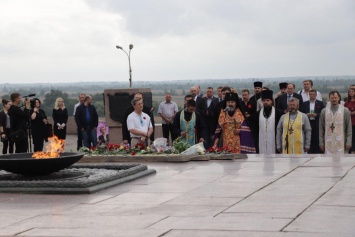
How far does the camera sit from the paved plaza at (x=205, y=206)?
9.33 m

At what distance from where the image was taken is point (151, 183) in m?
13.5

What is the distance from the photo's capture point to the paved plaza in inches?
A: 367

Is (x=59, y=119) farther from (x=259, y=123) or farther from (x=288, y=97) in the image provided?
(x=259, y=123)

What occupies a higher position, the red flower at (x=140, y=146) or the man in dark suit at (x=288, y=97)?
the man in dark suit at (x=288, y=97)

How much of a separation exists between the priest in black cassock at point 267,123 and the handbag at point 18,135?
5.42 meters

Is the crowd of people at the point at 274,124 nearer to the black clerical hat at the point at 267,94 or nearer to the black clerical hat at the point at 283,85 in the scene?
the black clerical hat at the point at 267,94

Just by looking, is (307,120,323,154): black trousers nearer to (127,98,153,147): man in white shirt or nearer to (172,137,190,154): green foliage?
(172,137,190,154): green foliage

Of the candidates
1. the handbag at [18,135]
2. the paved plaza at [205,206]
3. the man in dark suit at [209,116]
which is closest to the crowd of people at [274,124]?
the man in dark suit at [209,116]

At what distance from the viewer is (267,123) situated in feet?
62.7

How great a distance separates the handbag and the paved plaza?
6.81 meters

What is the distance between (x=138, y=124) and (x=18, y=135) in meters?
4.15

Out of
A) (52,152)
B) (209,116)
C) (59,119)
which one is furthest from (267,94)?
(59,119)

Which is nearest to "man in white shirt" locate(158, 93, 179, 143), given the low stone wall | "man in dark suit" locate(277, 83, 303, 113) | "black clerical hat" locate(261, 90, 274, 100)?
"man in dark suit" locate(277, 83, 303, 113)

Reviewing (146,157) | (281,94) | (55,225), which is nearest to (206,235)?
(55,225)
